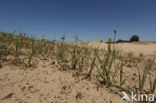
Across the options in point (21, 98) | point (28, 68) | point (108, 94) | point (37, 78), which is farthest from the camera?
point (28, 68)

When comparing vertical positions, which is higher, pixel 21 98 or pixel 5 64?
pixel 5 64

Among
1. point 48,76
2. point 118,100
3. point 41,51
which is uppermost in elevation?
point 41,51

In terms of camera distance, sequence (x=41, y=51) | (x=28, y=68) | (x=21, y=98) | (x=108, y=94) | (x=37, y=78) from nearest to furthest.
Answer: (x=21, y=98) → (x=108, y=94) → (x=37, y=78) → (x=28, y=68) → (x=41, y=51)

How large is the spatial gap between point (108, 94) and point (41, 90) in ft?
1.80

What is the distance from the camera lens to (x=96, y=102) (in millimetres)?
641

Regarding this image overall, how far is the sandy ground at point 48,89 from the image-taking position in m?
0.63

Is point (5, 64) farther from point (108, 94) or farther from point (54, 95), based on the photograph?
point (108, 94)

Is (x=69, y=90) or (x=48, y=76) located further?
(x=48, y=76)

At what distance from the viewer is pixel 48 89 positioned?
0.72 meters

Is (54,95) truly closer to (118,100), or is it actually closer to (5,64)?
(118,100)

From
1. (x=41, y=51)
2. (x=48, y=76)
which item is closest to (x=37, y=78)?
(x=48, y=76)

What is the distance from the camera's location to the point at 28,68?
1.02 m

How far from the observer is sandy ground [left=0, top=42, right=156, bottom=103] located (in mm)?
631
